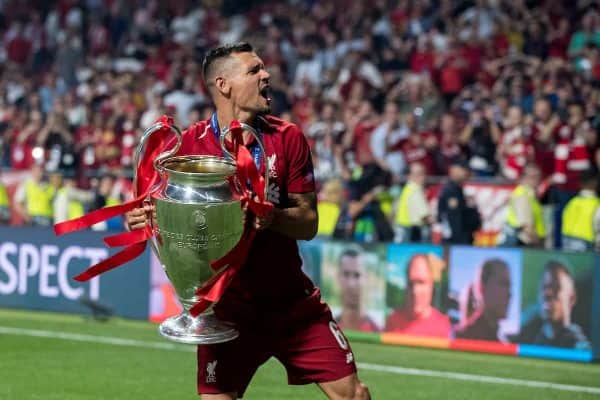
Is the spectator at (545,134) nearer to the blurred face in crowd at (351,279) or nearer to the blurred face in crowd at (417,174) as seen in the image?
the blurred face in crowd at (417,174)

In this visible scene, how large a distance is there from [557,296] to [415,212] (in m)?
3.01

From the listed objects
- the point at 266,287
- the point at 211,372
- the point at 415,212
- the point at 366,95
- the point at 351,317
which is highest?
the point at 366,95

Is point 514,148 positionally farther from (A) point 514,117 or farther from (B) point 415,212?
(B) point 415,212

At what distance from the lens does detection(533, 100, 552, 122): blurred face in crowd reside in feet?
44.3

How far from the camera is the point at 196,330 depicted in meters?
4.77

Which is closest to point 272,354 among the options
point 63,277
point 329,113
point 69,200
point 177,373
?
point 177,373

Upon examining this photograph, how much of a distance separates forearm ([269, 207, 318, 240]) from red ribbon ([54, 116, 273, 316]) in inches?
5.0

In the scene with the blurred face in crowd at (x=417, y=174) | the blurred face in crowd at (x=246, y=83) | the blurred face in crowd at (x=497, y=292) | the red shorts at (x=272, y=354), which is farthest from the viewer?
the blurred face in crowd at (x=417, y=174)

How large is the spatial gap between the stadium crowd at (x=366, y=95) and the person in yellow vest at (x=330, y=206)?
0.06ft

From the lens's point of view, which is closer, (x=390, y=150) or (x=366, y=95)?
(x=390, y=150)

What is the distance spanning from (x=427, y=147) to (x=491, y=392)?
18.8ft

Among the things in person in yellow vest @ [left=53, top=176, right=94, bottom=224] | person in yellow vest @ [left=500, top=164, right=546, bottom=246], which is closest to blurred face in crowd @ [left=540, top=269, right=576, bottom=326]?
person in yellow vest @ [left=500, top=164, right=546, bottom=246]

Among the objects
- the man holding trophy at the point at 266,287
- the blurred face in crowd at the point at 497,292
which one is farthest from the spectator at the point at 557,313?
the man holding trophy at the point at 266,287

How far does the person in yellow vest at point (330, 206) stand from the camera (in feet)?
43.3
